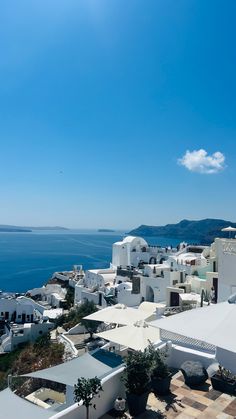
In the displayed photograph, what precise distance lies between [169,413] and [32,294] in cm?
5287

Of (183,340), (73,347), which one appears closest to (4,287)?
(73,347)

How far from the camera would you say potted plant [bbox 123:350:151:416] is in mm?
6886

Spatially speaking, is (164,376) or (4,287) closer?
(164,376)

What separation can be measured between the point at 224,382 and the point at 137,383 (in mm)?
2382

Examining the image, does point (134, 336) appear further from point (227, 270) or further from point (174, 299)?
point (174, 299)

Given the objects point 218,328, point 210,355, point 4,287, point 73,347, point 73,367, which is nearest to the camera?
point 218,328

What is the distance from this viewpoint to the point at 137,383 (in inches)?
273

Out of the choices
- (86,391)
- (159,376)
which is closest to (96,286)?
(159,376)

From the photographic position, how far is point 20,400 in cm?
675

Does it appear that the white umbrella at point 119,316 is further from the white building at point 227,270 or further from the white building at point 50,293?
the white building at point 50,293

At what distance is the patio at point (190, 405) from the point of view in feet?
23.0

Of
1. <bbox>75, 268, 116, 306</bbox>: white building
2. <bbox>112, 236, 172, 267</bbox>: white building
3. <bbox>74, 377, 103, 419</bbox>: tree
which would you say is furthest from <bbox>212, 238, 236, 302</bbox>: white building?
<bbox>112, 236, 172, 267</bbox>: white building

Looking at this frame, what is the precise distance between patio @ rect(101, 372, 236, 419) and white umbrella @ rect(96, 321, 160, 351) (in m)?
2.50

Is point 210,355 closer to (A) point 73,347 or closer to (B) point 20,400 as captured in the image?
(B) point 20,400
